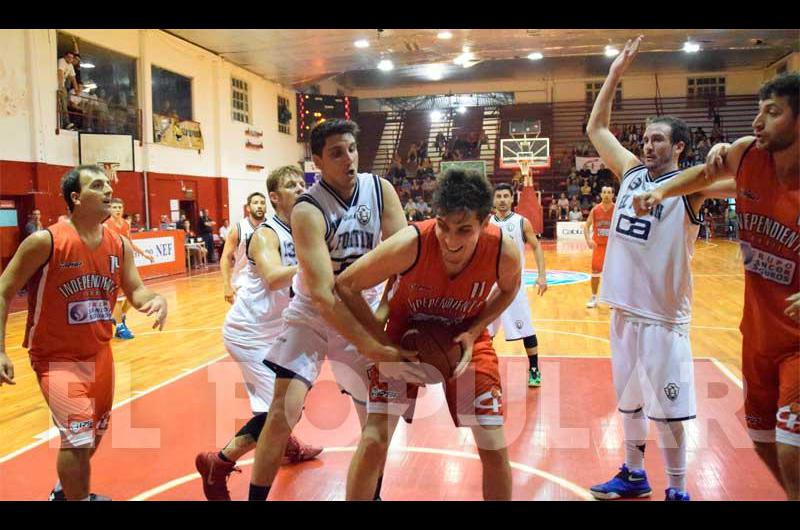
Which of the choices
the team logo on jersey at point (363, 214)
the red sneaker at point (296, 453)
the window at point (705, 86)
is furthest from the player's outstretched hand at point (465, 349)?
the window at point (705, 86)

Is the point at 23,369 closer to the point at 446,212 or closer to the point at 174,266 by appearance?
the point at 446,212

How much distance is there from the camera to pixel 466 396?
303cm

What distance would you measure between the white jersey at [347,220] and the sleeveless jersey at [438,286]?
1.39 ft

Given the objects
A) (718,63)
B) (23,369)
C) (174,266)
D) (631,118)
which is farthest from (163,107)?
(718,63)

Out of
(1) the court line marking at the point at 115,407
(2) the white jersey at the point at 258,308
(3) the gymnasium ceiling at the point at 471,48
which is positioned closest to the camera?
(2) the white jersey at the point at 258,308

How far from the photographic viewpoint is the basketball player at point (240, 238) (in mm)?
5508

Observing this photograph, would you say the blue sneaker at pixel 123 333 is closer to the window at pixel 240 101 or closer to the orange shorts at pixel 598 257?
the orange shorts at pixel 598 257

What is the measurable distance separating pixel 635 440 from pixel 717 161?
180 cm

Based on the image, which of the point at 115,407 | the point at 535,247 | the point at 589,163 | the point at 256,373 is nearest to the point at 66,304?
the point at 256,373

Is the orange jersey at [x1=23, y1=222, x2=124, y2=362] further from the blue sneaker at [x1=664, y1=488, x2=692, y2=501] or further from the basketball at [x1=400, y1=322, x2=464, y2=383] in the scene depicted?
the blue sneaker at [x1=664, y1=488, x2=692, y2=501]

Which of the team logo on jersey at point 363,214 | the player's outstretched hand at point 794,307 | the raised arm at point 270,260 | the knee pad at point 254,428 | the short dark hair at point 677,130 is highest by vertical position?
the short dark hair at point 677,130

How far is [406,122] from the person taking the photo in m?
33.8

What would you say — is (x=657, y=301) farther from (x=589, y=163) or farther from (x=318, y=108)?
(x=589, y=163)
